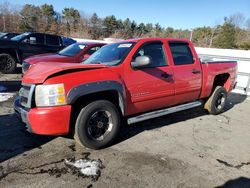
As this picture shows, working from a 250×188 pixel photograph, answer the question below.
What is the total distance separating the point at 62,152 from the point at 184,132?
8.22 feet

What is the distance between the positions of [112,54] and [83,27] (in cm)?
4701

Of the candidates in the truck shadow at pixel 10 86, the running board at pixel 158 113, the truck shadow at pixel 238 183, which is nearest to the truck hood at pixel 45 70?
A: the running board at pixel 158 113

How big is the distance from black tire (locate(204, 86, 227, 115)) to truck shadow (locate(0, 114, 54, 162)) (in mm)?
3934

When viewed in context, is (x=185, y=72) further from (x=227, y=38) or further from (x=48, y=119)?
(x=227, y=38)

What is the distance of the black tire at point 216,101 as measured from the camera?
21.9 feet

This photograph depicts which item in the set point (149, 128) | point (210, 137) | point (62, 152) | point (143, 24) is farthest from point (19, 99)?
point (143, 24)

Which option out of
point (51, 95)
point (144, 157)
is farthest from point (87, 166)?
point (51, 95)

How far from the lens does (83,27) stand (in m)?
50.1

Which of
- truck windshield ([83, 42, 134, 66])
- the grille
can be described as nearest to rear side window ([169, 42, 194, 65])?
truck windshield ([83, 42, 134, 66])

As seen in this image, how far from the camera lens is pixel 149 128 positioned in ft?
18.3

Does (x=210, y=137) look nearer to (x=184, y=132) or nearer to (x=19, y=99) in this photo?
(x=184, y=132)

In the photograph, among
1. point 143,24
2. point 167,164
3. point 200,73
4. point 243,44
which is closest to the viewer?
point 167,164

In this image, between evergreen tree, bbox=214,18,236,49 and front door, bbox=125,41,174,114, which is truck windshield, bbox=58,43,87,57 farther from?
evergreen tree, bbox=214,18,236,49

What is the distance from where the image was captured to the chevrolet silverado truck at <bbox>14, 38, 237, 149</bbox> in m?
3.94
